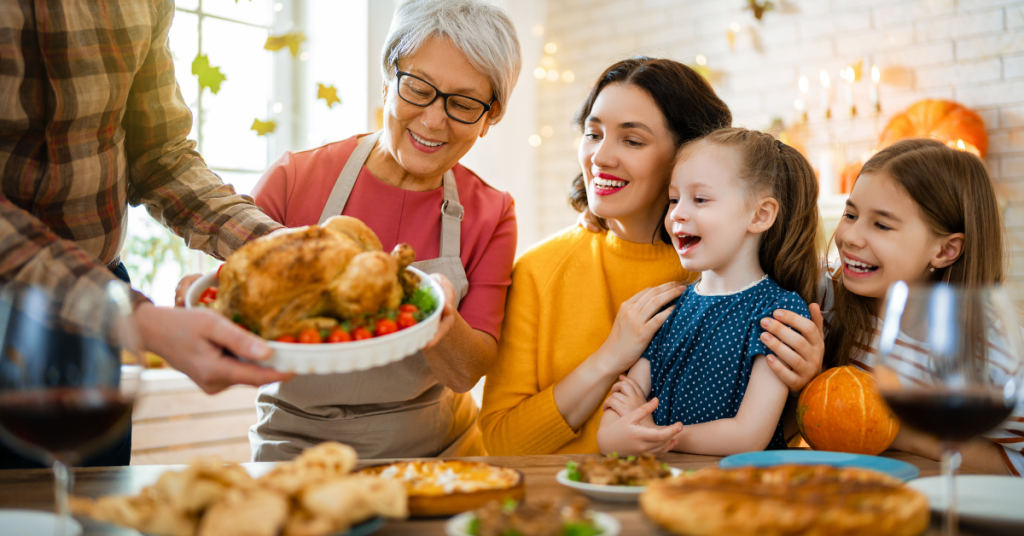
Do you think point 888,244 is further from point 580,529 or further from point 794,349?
point 580,529

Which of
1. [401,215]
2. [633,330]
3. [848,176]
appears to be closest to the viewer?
[633,330]

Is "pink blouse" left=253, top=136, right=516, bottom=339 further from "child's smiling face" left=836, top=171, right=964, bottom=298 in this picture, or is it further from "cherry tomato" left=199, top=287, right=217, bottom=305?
"child's smiling face" left=836, top=171, right=964, bottom=298

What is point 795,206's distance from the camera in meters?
1.76

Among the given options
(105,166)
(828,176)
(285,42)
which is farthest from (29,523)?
(828,176)

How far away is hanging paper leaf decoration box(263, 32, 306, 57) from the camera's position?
14.1 ft

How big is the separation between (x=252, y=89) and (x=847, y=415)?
161 inches

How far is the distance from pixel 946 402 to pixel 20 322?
3.00 feet

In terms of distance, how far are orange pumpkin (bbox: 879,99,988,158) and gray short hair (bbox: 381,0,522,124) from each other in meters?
2.71

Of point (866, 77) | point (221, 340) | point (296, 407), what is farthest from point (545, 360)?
point (866, 77)

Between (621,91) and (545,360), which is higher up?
(621,91)

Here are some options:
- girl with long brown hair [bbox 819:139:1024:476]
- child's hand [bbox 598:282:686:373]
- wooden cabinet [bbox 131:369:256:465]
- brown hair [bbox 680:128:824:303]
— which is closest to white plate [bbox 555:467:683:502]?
child's hand [bbox 598:282:686:373]

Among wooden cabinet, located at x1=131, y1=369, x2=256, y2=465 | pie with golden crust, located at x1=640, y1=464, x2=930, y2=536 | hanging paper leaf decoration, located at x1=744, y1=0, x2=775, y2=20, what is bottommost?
wooden cabinet, located at x1=131, y1=369, x2=256, y2=465

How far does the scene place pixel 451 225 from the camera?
6.14ft

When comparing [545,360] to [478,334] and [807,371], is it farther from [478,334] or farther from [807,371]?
[807,371]
